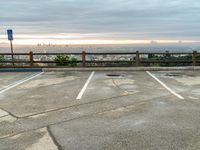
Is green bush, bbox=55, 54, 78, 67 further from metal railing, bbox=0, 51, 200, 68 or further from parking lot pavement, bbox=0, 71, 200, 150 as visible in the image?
parking lot pavement, bbox=0, 71, 200, 150

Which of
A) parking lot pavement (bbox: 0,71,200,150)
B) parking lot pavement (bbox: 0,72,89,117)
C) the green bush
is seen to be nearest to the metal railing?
the green bush

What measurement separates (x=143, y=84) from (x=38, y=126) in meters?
6.24

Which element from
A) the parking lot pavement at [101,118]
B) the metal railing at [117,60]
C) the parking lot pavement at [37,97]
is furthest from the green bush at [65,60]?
the parking lot pavement at [101,118]

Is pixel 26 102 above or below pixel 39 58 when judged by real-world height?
below

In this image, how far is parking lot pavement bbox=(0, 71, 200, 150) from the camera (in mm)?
4941

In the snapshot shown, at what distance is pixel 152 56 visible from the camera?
695 inches

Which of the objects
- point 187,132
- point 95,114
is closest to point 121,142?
point 187,132

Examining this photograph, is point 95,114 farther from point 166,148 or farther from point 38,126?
point 166,148

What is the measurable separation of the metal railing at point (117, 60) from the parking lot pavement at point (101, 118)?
692cm

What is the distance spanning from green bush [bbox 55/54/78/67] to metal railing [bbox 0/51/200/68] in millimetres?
196

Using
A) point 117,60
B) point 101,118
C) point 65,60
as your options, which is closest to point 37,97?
point 101,118

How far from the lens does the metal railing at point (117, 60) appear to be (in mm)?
17062

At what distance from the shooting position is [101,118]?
6.37 metres

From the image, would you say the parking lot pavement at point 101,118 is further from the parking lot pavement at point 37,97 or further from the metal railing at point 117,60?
the metal railing at point 117,60
